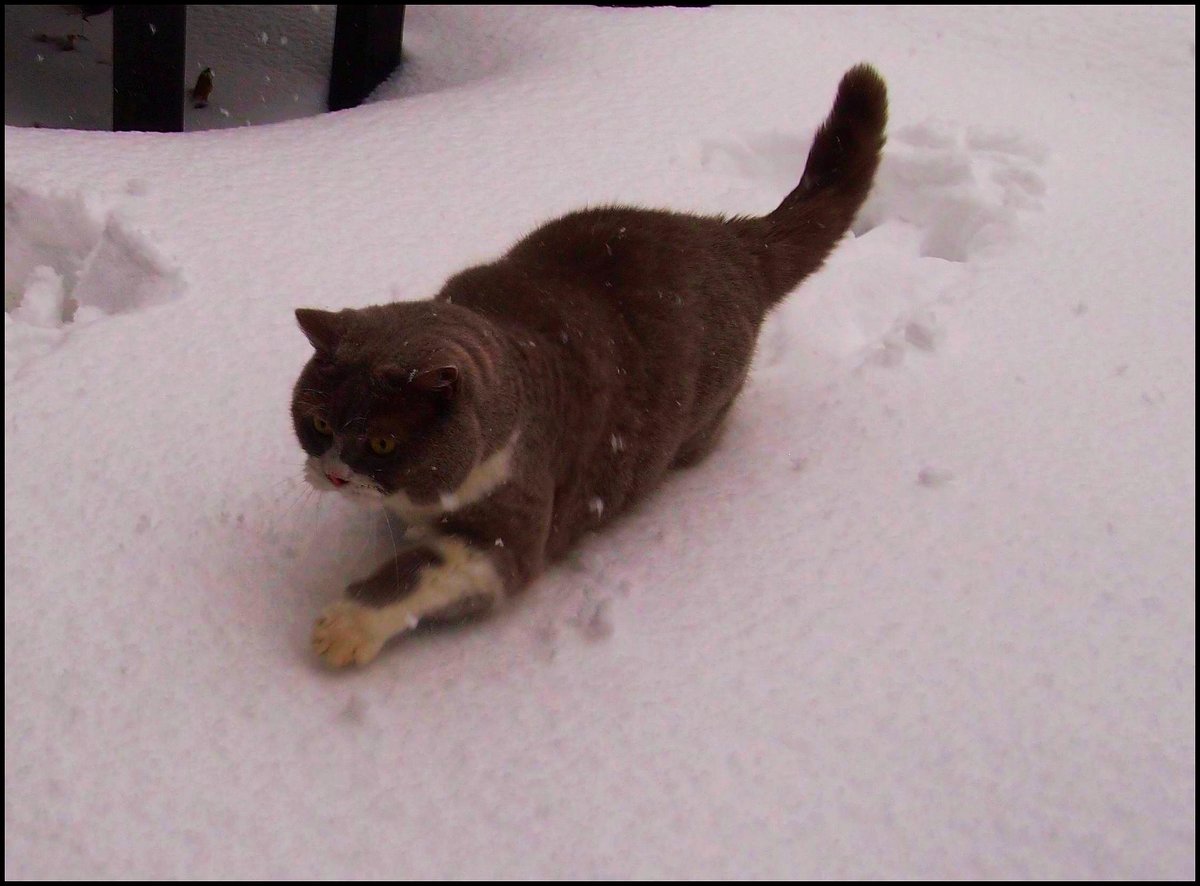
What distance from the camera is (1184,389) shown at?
2.35 meters

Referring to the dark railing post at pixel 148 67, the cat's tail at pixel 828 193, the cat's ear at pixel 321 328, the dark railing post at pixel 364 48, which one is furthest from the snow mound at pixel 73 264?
the dark railing post at pixel 364 48

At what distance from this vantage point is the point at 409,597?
5.31ft

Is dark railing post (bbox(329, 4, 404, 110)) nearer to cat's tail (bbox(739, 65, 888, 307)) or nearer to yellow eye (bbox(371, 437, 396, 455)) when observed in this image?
cat's tail (bbox(739, 65, 888, 307))

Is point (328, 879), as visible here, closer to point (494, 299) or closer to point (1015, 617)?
point (494, 299)

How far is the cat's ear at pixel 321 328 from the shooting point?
161 centimetres

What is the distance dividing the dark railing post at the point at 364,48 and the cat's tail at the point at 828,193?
89.0 inches

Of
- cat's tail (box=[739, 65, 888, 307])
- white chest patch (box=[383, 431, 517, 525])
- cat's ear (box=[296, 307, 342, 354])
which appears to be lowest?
white chest patch (box=[383, 431, 517, 525])

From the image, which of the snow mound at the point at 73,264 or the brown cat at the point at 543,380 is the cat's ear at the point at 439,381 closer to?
the brown cat at the point at 543,380

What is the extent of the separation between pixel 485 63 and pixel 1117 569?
2.95m

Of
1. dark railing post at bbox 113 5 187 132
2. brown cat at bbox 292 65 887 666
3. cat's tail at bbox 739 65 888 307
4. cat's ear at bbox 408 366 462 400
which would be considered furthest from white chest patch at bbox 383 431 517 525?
dark railing post at bbox 113 5 187 132

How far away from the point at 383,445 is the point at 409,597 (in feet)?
0.83

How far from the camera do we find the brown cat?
61.9 inches


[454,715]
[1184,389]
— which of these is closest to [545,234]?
[454,715]

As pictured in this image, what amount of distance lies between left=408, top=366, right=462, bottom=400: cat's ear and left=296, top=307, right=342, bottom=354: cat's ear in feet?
0.61
